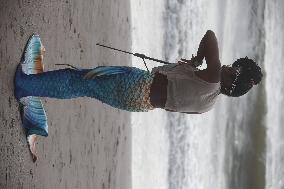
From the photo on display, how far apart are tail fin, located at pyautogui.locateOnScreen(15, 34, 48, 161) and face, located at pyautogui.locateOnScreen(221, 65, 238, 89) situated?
143 centimetres

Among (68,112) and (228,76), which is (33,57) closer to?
(68,112)

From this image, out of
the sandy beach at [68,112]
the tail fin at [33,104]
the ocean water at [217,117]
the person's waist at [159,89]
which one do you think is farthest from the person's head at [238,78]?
the ocean water at [217,117]

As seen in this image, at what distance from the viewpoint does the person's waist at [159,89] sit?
10.6ft

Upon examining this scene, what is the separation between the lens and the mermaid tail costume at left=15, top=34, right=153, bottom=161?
10.7 ft

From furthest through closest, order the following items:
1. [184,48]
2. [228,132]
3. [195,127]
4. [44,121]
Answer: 1. [228,132]
2. [195,127]
3. [184,48]
4. [44,121]

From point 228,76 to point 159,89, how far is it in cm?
49

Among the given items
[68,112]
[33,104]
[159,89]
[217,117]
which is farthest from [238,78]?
[217,117]

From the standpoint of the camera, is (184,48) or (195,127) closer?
(184,48)

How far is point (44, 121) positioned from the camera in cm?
367

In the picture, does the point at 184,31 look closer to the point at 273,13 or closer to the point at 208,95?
the point at 273,13

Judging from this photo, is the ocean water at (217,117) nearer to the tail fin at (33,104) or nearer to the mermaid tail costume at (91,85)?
the tail fin at (33,104)

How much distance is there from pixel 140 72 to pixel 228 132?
8558mm

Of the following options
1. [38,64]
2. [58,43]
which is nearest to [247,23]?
[58,43]

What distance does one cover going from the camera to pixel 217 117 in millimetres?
10930
